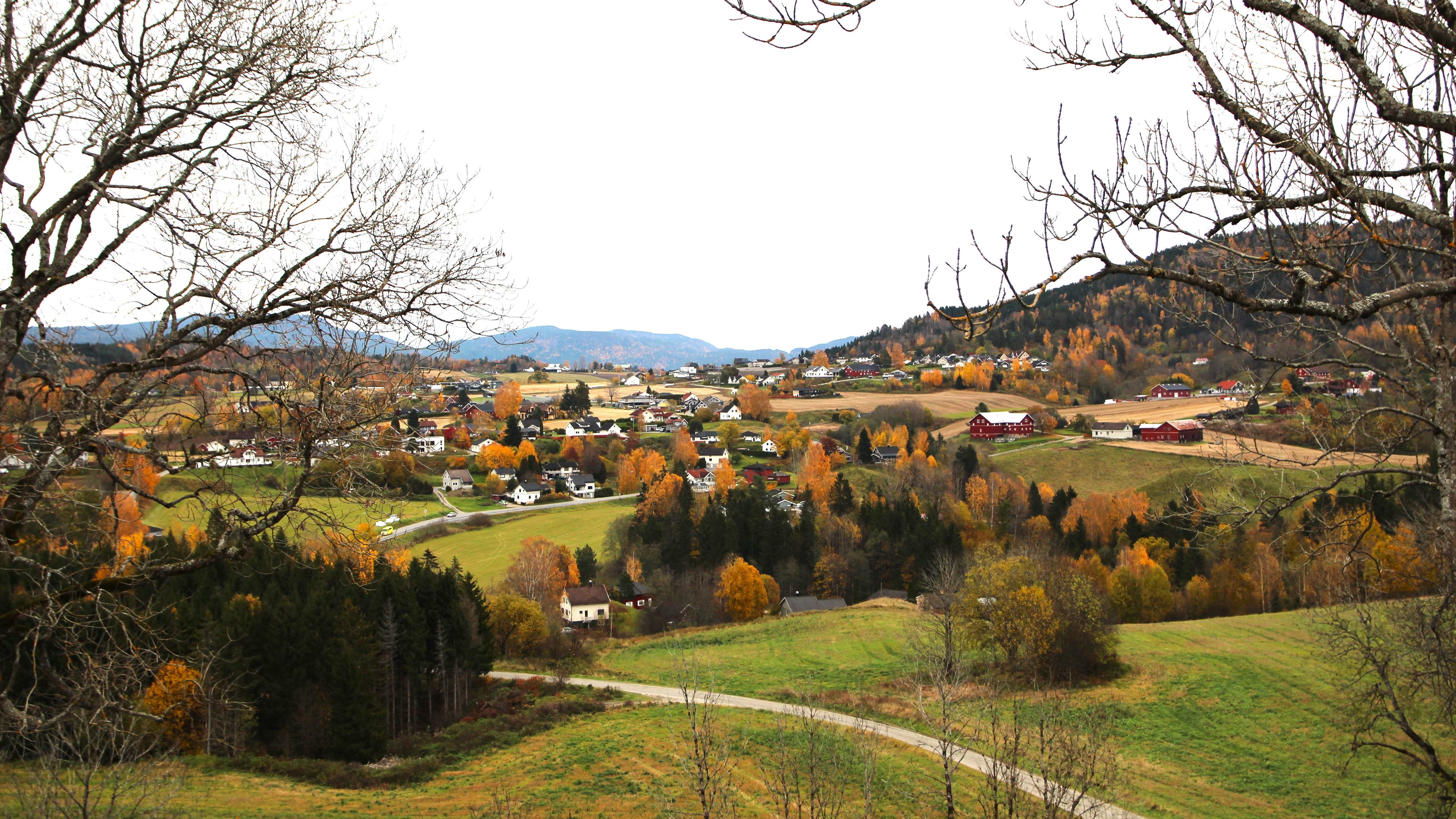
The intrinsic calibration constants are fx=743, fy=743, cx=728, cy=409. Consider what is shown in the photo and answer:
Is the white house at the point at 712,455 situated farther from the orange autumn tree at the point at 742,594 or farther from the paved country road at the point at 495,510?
the orange autumn tree at the point at 742,594

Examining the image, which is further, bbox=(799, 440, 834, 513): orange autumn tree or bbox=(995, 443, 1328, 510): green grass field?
bbox=(799, 440, 834, 513): orange autumn tree

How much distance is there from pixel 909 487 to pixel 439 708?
1613 inches

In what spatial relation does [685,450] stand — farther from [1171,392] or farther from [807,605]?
[1171,392]

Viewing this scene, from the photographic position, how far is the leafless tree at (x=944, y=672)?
8.82 m

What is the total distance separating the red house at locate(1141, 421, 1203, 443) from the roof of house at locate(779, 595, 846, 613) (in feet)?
123

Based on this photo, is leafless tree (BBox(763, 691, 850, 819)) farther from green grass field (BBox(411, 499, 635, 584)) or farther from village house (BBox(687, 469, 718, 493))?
village house (BBox(687, 469, 718, 493))

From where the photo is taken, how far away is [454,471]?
203ft

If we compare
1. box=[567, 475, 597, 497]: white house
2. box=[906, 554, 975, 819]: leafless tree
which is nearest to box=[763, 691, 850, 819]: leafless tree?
box=[906, 554, 975, 819]: leafless tree

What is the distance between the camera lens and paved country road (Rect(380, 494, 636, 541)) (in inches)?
1965

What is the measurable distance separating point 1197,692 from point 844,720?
12.8 metres

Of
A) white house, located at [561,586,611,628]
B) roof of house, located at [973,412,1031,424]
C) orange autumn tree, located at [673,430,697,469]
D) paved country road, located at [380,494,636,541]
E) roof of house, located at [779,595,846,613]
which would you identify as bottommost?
roof of house, located at [779,595,846,613]

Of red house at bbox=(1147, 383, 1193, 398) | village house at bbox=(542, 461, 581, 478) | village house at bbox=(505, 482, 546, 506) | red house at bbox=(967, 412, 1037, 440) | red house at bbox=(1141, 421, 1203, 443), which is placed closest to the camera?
village house at bbox=(505, 482, 546, 506)

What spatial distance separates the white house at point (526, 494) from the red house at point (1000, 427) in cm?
4506

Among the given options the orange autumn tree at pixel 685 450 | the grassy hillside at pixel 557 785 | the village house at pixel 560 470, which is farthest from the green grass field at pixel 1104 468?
the grassy hillside at pixel 557 785
